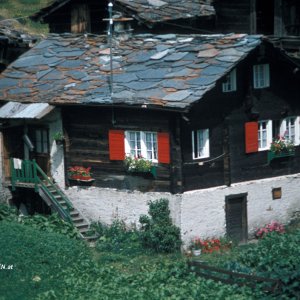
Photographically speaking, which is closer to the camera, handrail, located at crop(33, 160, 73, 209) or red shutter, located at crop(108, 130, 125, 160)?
red shutter, located at crop(108, 130, 125, 160)

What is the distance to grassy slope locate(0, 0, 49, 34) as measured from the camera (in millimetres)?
50406

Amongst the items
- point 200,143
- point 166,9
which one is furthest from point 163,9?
point 200,143

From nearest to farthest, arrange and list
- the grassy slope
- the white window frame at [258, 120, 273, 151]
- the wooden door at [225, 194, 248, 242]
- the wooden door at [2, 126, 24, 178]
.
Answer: the wooden door at [225, 194, 248, 242]
the white window frame at [258, 120, 273, 151]
the wooden door at [2, 126, 24, 178]
the grassy slope

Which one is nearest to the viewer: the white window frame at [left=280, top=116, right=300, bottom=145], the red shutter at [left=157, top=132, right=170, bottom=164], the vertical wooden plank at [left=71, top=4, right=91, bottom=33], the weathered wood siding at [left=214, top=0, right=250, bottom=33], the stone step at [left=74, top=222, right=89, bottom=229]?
the red shutter at [left=157, top=132, right=170, bottom=164]

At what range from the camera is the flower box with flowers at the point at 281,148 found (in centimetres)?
2847

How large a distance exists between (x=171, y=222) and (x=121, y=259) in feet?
6.82

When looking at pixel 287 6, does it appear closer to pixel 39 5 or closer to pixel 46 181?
pixel 46 181

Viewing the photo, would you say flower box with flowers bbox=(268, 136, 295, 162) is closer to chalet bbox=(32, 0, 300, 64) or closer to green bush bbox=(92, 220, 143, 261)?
chalet bbox=(32, 0, 300, 64)

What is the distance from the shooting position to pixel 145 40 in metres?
29.6

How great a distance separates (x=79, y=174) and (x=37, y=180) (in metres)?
1.42

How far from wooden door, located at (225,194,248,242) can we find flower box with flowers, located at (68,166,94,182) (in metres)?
4.46

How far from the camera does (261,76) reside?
2841 cm

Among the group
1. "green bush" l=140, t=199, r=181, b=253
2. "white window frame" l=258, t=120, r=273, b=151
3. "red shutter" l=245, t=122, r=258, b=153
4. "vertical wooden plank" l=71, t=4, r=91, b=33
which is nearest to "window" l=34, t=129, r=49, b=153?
"green bush" l=140, t=199, r=181, b=253

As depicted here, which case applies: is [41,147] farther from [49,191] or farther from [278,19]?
[278,19]
